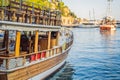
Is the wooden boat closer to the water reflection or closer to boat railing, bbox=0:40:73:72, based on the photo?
boat railing, bbox=0:40:73:72

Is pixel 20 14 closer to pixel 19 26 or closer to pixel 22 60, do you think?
pixel 19 26

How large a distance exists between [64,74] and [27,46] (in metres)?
5.81

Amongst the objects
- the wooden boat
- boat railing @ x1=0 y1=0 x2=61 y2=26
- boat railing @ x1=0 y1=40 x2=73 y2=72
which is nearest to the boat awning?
the wooden boat

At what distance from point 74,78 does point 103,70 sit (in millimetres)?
4794

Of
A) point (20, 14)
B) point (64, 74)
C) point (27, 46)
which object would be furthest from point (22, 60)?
point (64, 74)

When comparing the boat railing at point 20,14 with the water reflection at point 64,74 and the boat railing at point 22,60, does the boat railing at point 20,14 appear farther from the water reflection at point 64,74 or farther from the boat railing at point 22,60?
the water reflection at point 64,74

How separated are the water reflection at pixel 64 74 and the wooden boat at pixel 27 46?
1.88ft

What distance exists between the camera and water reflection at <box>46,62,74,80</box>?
85.8 ft

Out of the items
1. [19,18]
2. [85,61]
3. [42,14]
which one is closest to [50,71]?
[42,14]

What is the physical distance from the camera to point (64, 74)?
2812 centimetres

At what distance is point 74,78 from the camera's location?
87.3ft

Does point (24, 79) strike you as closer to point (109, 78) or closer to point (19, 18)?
point (19, 18)

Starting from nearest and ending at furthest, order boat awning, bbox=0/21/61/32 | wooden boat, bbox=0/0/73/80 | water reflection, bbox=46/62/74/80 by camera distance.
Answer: boat awning, bbox=0/21/61/32 → wooden boat, bbox=0/0/73/80 → water reflection, bbox=46/62/74/80

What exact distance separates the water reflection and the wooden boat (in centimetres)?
57
